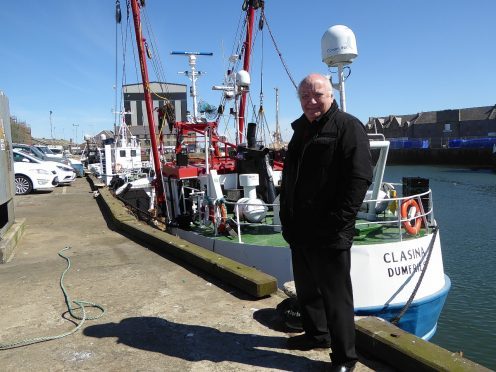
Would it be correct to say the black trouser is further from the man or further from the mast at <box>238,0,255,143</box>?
the mast at <box>238,0,255,143</box>

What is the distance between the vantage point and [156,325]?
377cm

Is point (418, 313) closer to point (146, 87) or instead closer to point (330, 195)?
point (330, 195)

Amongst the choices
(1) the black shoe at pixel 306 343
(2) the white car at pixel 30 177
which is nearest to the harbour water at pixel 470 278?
(1) the black shoe at pixel 306 343

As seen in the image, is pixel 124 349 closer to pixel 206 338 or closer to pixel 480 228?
pixel 206 338

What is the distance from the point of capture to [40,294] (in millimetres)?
4754

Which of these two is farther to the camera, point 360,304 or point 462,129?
point 462,129

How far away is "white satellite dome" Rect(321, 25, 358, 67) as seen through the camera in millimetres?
6742

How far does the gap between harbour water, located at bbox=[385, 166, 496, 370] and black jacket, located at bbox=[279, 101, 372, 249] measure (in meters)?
6.22

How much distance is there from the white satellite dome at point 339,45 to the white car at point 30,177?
517 inches

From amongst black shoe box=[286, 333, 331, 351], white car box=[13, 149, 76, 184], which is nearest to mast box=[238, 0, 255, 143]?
white car box=[13, 149, 76, 184]

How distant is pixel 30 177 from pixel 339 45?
44.8 ft

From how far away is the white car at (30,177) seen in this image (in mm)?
16125

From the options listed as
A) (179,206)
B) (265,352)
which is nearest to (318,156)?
(265,352)

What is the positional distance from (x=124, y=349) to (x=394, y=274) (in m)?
4.20
